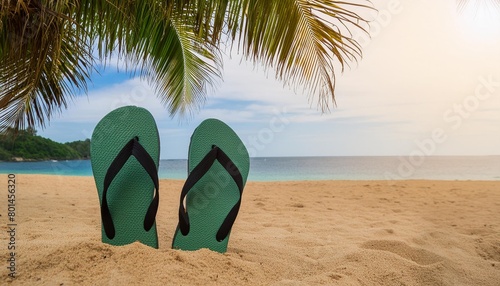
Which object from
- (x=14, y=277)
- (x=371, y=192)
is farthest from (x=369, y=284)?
(x=371, y=192)

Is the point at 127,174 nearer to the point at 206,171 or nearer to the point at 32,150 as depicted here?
the point at 206,171

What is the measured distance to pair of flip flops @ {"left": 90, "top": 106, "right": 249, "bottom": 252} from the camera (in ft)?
5.83

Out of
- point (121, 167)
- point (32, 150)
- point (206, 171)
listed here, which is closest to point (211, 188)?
point (206, 171)

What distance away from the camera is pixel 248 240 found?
2.15 metres

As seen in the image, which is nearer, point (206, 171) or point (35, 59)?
point (206, 171)

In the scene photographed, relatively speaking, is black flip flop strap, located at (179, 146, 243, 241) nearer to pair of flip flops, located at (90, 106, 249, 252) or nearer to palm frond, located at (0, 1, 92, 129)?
pair of flip flops, located at (90, 106, 249, 252)

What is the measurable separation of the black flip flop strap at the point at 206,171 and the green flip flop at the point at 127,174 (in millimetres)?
118

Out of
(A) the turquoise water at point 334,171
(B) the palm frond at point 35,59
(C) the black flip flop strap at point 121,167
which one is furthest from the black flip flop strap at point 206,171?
(A) the turquoise water at point 334,171

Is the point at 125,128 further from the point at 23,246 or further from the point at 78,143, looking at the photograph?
the point at 78,143

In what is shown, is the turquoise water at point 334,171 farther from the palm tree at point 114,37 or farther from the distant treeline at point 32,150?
the palm tree at point 114,37

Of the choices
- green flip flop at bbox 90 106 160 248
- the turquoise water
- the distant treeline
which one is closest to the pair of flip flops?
green flip flop at bbox 90 106 160 248

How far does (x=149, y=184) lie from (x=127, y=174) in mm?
106

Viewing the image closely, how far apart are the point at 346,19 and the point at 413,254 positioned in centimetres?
152

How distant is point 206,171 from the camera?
1.86 meters
